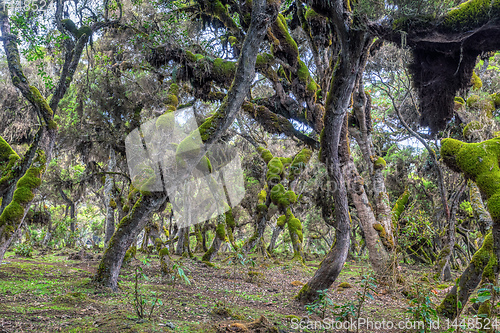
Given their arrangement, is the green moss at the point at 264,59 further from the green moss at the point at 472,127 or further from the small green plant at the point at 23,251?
the small green plant at the point at 23,251

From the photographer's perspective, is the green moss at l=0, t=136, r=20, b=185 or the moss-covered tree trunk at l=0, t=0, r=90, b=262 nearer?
the moss-covered tree trunk at l=0, t=0, r=90, b=262

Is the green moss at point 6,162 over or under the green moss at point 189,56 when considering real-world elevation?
under

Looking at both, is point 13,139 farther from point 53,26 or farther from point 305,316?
point 305,316

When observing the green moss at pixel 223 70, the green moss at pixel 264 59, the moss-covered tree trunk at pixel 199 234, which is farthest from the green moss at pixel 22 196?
the moss-covered tree trunk at pixel 199 234

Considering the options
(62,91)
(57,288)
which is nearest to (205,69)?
(62,91)

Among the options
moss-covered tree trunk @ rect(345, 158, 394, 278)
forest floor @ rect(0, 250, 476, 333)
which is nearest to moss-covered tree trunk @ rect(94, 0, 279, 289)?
forest floor @ rect(0, 250, 476, 333)

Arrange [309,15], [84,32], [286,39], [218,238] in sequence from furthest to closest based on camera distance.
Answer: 1. [218,238]
2. [286,39]
3. [309,15]
4. [84,32]

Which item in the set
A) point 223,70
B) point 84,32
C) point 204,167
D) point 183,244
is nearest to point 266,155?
point 204,167

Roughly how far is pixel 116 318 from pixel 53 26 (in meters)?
7.01

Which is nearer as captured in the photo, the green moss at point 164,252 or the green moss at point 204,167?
the green moss at point 164,252

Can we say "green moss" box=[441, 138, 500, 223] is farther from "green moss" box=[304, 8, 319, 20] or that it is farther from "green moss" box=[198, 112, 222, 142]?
"green moss" box=[304, 8, 319, 20]

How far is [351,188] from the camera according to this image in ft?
24.3

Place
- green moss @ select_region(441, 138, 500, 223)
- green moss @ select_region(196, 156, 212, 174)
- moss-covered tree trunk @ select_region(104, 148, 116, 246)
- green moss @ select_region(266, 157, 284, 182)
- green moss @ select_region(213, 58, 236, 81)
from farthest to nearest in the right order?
green moss @ select_region(196, 156, 212, 174) → green moss @ select_region(266, 157, 284, 182) → moss-covered tree trunk @ select_region(104, 148, 116, 246) → green moss @ select_region(213, 58, 236, 81) → green moss @ select_region(441, 138, 500, 223)

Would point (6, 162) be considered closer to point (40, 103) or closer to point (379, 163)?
point (40, 103)
